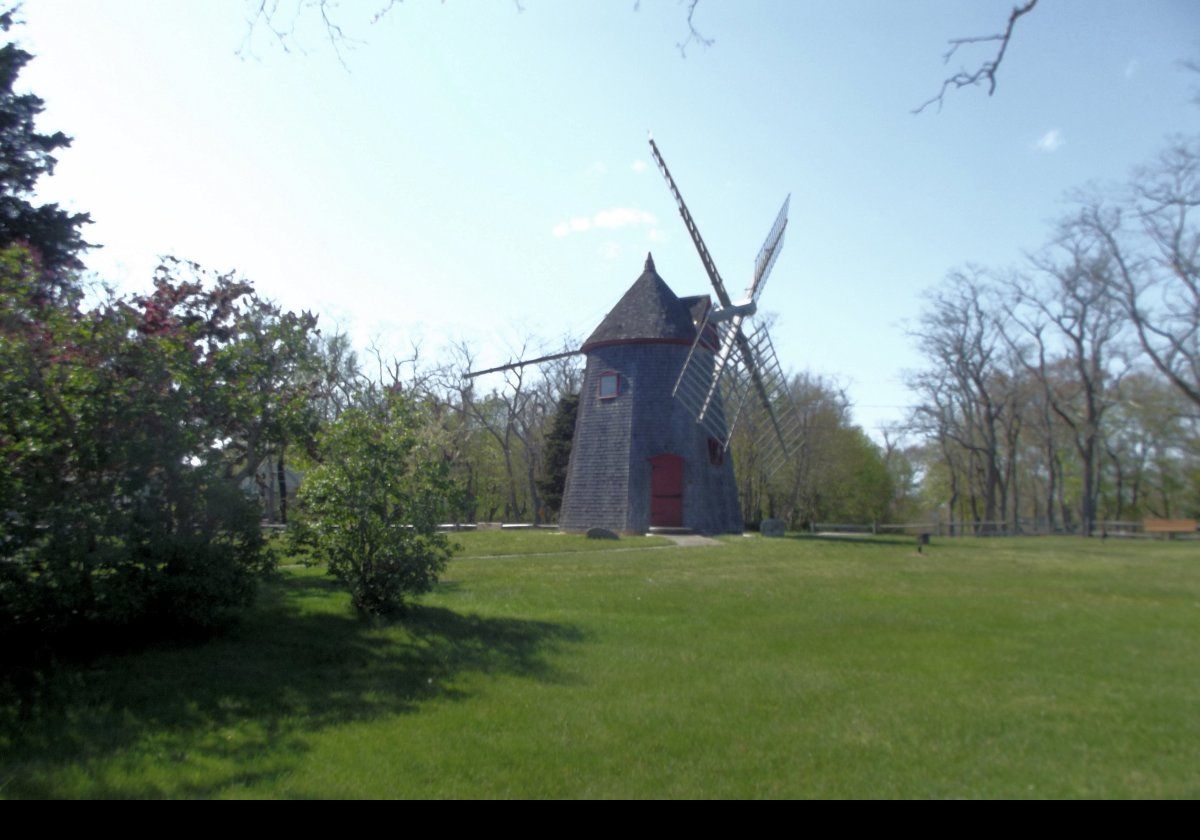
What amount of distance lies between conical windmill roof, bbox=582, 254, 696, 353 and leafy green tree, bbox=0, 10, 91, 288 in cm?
1959

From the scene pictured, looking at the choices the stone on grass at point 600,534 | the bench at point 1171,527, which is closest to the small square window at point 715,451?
the stone on grass at point 600,534

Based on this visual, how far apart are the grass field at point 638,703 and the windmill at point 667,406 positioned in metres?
16.3

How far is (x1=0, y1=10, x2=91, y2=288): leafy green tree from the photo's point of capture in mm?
14289

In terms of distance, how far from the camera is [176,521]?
30.9 ft

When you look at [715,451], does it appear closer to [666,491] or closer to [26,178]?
[666,491]

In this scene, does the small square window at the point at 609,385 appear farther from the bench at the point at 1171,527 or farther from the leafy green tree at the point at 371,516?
the bench at the point at 1171,527

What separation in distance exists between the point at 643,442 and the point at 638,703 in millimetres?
22995

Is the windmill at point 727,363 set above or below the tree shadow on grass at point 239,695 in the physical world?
above

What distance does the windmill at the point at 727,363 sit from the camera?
101 ft

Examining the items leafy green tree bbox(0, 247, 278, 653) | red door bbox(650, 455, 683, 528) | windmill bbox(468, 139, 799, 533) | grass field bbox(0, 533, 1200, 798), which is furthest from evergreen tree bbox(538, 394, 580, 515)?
leafy green tree bbox(0, 247, 278, 653)

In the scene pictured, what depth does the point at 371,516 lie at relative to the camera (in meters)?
11.3

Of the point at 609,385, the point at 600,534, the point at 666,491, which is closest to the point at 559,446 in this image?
the point at 609,385
